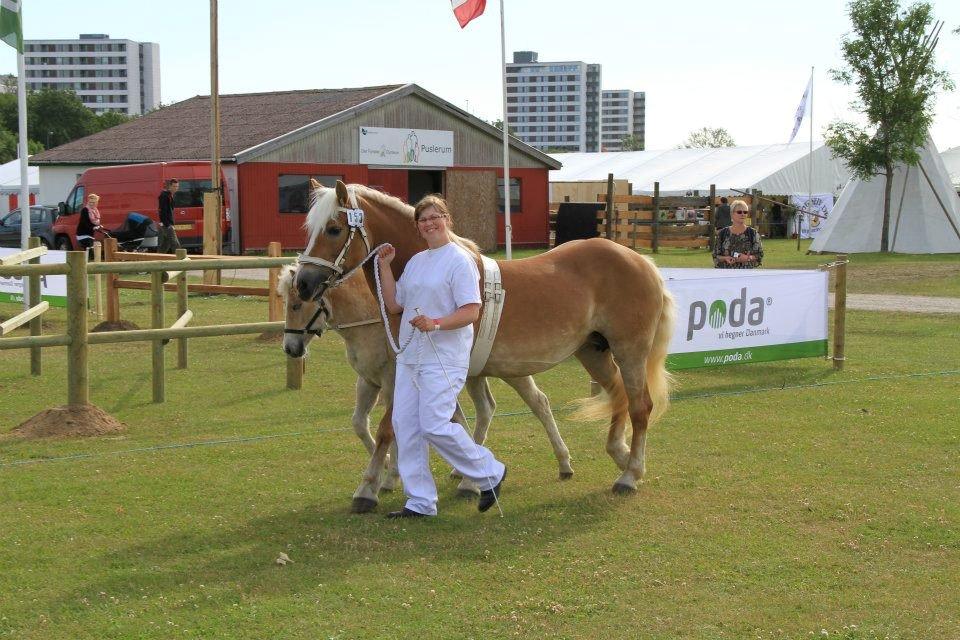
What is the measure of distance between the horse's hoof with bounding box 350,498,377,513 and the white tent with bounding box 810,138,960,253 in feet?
89.6

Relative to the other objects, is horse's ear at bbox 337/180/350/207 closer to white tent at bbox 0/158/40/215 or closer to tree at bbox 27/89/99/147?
white tent at bbox 0/158/40/215

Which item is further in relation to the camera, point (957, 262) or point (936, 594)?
point (957, 262)

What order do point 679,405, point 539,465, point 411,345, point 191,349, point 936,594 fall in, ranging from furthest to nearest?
point 191,349, point 679,405, point 539,465, point 411,345, point 936,594

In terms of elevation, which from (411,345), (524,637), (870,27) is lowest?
(524,637)

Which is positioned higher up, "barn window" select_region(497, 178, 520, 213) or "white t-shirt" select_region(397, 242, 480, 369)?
"barn window" select_region(497, 178, 520, 213)

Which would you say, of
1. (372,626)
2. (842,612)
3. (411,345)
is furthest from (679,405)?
(372,626)

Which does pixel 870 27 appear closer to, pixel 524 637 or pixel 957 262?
pixel 957 262

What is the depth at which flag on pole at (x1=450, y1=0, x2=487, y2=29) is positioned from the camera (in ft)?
63.5

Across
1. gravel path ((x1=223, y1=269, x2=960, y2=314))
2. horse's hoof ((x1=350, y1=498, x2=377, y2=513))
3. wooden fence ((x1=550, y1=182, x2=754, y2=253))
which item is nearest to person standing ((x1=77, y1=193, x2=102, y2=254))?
gravel path ((x1=223, y1=269, x2=960, y2=314))

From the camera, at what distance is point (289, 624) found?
183 inches

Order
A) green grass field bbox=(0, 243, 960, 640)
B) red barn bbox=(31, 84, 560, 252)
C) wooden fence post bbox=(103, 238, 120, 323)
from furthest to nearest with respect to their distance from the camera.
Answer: red barn bbox=(31, 84, 560, 252)
wooden fence post bbox=(103, 238, 120, 323)
green grass field bbox=(0, 243, 960, 640)

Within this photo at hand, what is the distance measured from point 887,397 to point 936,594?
533 centimetres

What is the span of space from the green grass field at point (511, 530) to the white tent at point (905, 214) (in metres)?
22.5

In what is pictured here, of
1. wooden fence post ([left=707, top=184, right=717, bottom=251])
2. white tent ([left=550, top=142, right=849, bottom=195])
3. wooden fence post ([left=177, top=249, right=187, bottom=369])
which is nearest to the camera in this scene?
wooden fence post ([left=177, top=249, right=187, bottom=369])
